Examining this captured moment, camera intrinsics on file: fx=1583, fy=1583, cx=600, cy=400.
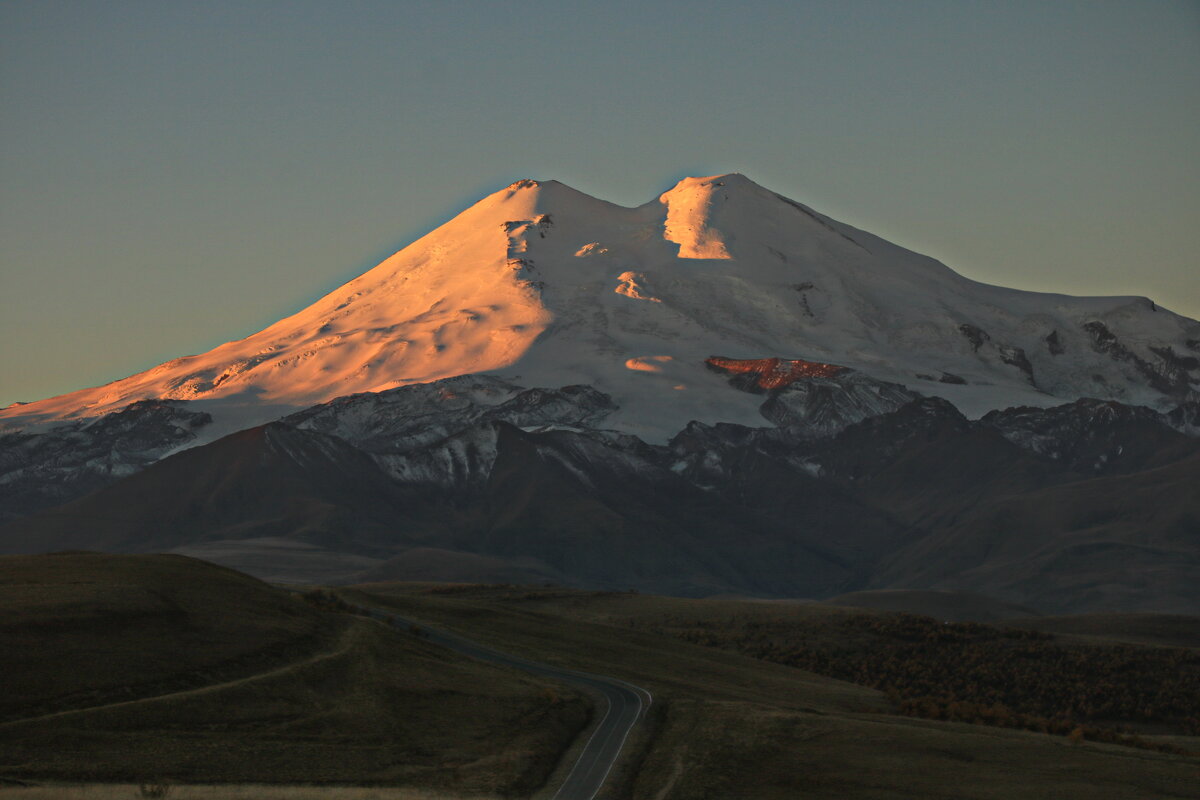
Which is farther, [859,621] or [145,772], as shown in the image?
[859,621]

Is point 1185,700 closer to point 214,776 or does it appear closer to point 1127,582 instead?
point 214,776

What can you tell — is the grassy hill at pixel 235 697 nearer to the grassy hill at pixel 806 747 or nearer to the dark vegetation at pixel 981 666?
the grassy hill at pixel 806 747

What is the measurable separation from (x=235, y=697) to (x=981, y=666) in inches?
1991

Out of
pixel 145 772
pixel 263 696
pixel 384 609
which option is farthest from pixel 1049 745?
pixel 384 609

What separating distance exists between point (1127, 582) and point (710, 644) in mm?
122408

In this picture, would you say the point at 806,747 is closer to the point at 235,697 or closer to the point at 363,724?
the point at 363,724

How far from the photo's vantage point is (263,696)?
47531 millimetres

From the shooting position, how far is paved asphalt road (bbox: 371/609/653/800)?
137ft

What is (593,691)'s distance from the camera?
5812cm

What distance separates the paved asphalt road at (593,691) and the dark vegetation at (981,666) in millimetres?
12527

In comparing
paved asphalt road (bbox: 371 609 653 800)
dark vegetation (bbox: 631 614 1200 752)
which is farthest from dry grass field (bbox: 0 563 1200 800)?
dark vegetation (bbox: 631 614 1200 752)

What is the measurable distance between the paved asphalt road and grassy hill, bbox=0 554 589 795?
999 mm

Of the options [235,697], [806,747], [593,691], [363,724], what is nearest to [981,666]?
[593,691]

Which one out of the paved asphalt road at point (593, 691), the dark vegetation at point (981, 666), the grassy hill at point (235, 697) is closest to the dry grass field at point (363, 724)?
the grassy hill at point (235, 697)
